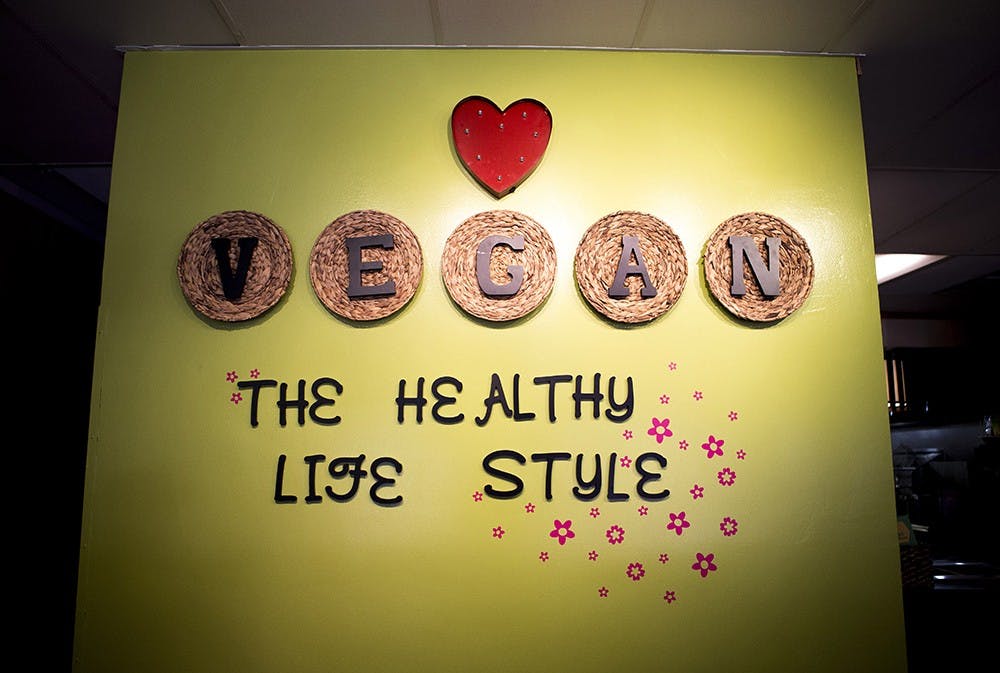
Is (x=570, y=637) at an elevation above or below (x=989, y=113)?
below

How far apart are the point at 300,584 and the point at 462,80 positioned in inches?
63.4

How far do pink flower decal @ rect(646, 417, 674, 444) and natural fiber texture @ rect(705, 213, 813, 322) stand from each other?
392 mm

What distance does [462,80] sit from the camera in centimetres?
200

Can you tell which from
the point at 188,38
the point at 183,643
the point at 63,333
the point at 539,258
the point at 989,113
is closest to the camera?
the point at 183,643

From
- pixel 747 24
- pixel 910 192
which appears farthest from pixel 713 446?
pixel 910 192

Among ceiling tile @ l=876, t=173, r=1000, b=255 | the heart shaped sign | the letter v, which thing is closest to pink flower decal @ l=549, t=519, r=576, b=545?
the heart shaped sign

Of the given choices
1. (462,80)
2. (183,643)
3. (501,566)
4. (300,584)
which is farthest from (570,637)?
(462,80)

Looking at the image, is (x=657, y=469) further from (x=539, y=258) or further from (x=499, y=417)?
(x=539, y=258)

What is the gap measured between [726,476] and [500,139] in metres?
1.22

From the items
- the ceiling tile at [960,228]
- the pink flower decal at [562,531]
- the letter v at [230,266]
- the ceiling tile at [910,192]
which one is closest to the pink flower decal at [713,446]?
the pink flower decal at [562,531]

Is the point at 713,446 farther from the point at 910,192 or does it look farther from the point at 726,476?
the point at 910,192

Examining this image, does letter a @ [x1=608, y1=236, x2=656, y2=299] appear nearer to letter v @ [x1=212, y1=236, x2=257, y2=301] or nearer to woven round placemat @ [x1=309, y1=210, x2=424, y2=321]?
woven round placemat @ [x1=309, y1=210, x2=424, y2=321]

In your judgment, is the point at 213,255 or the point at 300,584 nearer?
the point at 300,584

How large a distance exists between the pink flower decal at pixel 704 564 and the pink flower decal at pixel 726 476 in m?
0.21
